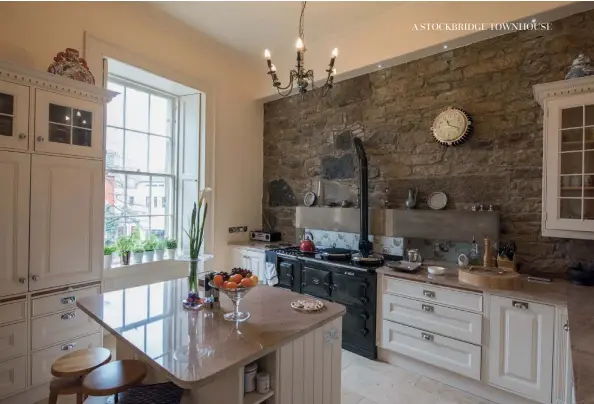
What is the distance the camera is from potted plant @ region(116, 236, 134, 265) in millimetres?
3396

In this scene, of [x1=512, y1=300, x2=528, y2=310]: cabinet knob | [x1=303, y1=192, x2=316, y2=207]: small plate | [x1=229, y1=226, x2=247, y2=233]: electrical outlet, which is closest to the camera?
[x1=512, y1=300, x2=528, y2=310]: cabinet knob

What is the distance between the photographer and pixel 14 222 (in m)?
2.20

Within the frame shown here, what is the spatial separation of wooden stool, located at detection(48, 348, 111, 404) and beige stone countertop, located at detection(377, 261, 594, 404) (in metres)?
2.15

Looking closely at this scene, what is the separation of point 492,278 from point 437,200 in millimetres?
1079

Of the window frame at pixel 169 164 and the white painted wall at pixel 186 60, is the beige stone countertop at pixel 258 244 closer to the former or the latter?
the white painted wall at pixel 186 60

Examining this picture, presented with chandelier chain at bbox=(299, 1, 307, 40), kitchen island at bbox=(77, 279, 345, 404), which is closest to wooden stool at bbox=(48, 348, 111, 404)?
kitchen island at bbox=(77, 279, 345, 404)

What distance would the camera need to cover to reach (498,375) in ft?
7.73

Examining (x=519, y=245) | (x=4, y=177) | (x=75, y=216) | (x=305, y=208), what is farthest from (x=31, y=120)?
(x=519, y=245)

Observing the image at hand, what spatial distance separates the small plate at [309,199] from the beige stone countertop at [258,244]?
623 mm

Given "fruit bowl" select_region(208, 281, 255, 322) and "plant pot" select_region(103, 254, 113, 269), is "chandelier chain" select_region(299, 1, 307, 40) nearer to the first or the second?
"fruit bowl" select_region(208, 281, 255, 322)

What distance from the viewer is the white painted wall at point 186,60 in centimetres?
268

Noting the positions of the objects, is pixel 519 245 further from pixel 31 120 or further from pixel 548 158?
pixel 31 120

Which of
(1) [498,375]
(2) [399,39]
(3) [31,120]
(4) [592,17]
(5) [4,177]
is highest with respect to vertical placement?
(2) [399,39]

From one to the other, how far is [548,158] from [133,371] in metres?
3.13
